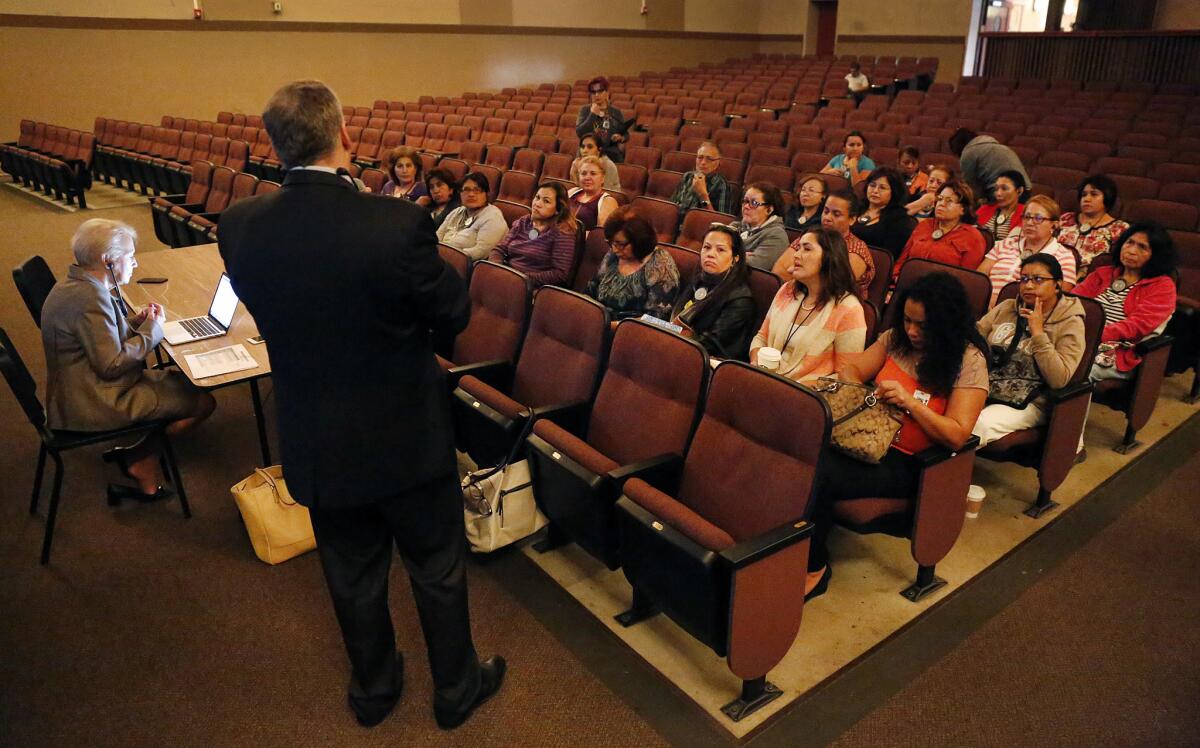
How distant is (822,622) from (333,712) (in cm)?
141

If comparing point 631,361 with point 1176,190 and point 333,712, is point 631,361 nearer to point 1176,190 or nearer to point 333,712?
A: point 333,712

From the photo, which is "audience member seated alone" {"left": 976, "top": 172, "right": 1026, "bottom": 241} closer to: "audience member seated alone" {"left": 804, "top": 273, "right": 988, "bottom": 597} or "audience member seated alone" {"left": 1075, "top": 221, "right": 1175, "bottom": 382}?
"audience member seated alone" {"left": 1075, "top": 221, "right": 1175, "bottom": 382}

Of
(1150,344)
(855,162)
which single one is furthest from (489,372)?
(855,162)

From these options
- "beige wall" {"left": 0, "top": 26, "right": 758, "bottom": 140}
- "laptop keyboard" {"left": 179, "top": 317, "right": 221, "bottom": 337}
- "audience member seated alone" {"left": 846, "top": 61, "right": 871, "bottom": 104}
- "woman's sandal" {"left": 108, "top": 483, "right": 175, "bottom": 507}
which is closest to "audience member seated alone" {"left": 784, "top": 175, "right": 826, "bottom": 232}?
"laptop keyboard" {"left": 179, "top": 317, "right": 221, "bottom": 337}

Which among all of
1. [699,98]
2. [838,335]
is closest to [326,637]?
[838,335]

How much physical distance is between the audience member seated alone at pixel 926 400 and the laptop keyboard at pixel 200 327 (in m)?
2.44

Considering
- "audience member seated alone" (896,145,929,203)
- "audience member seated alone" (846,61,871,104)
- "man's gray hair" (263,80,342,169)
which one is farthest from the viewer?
"audience member seated alone" (846,61,871,104)

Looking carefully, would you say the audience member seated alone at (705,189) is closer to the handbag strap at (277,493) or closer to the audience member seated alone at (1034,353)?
the audience member seated alone at (1034,353)

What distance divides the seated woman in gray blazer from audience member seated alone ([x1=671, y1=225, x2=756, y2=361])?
2.03 meters

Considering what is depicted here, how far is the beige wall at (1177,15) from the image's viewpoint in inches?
455

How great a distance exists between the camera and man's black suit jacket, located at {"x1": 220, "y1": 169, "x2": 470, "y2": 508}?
1396 millimetres

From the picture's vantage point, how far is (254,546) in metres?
2.60

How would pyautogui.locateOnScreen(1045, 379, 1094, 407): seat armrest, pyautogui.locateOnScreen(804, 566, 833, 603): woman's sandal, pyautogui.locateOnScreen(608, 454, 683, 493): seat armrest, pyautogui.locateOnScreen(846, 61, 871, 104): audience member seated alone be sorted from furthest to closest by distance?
pyautogui.locateOnScreen(846, 61, 871, 104): audience member seated alone < pyautogui.locateOnScreen(1045, 379, 1094, 407): seat armrest < pyautogui.locateOnScreen(804, 566, 833, 603): woman's sandal < pyautogui.locateOnScreen(608, 454, 683, 493): seat armrest

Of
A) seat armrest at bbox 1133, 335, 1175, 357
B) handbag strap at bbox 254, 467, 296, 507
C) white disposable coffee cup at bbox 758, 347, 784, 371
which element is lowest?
handbag strap at bbox 254, 467, 296, 507
